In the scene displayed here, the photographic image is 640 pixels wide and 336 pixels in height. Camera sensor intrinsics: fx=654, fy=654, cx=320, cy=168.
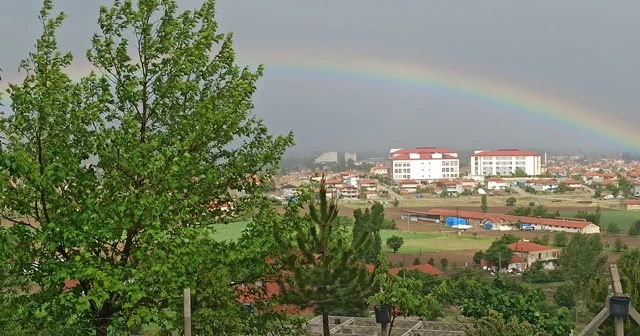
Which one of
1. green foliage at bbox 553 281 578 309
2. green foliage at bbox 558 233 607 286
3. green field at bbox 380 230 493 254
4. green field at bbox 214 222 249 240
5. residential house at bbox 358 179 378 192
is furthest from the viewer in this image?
residential house at bbox 358 179 378 192

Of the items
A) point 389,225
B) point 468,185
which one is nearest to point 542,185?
point 468,185

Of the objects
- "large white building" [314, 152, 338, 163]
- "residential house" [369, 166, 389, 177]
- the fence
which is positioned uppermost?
"large white building" [314, 152, 338, 163]

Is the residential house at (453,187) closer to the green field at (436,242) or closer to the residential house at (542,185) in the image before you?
the residential house at (542,185)

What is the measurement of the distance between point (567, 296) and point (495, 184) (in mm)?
75564

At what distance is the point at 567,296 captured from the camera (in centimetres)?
2136

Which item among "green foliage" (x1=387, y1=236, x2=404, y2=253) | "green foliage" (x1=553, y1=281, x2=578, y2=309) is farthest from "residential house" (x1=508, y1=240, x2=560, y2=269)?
"green foliage" (x1=553, y1=281, x2=578, y2=309)

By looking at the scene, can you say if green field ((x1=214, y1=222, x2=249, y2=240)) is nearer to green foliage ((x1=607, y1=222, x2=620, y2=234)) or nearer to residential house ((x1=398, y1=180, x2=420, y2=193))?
green foliage ((x1=607, y1=222, x2=620, y2=234))

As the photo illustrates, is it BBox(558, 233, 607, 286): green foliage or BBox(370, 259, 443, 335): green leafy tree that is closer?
BBox(370, 259, 443, 335): green leafy tree

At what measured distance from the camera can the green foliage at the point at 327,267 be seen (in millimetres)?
6852

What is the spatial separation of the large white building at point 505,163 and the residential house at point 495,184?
1732 centimetres

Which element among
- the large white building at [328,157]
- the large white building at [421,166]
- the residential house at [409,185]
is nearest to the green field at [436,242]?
the residential house at [409,185]

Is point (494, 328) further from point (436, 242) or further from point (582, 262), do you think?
point (436, 242)

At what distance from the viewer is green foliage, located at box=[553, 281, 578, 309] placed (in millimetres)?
21203

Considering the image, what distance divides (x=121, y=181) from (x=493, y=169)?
114943 millimetres
